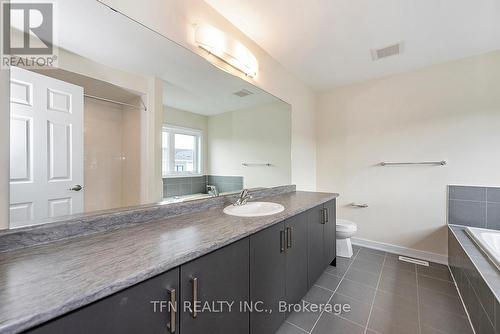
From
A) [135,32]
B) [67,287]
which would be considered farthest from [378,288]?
[135,32]

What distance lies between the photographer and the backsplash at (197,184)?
1.37 metres

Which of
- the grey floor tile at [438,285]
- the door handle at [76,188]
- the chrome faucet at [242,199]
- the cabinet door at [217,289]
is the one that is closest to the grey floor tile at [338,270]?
the grey floor tile at [438,285]

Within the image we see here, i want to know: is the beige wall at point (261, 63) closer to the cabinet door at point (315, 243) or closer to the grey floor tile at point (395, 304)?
the cabinet door at point (315, 243)

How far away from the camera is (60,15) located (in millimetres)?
945

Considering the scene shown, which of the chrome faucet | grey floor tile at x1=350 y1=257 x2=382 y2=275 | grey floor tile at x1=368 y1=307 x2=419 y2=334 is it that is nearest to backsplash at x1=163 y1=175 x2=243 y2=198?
the chrome faucet

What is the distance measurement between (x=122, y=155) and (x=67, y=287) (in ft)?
2.39

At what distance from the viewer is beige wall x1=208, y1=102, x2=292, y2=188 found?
1780 millimetres

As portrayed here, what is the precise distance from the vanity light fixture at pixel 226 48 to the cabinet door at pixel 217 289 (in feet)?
4.48

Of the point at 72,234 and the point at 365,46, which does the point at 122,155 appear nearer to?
the point at 72,234

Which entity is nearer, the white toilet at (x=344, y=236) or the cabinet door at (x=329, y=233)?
the cabinet door at (x=329, y=233)

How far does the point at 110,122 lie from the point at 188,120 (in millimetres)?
541

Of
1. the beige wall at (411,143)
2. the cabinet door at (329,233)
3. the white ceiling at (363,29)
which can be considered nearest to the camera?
the white ceiling at (363,29)

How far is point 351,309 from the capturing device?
1.59m

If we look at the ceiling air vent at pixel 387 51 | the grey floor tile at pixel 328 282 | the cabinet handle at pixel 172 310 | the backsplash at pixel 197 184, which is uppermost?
the ceiling air vent at pixel 387 51
